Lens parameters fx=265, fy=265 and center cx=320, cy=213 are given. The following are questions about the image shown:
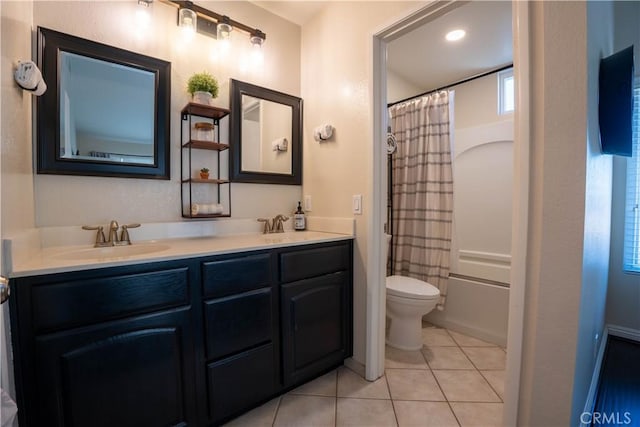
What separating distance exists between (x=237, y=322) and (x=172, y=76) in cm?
147

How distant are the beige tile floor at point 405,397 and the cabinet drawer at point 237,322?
1.30 ft

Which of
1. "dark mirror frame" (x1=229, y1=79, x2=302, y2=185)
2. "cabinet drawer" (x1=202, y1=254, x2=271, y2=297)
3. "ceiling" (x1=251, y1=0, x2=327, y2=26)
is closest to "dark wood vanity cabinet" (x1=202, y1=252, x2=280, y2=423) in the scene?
"cabinet drawer" (x1=202, y1=254, x2=271, y2=297)

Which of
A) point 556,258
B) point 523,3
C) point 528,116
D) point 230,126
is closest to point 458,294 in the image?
point 556,258

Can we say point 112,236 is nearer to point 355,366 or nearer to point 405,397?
point 355,366

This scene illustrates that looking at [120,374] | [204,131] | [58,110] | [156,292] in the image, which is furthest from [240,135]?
[120,374]

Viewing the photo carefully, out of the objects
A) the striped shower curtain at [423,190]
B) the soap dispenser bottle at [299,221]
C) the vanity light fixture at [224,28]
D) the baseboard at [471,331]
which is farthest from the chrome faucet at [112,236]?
the baseboard at [471,331]

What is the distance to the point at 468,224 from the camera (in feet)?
8.61

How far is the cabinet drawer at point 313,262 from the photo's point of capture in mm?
1424

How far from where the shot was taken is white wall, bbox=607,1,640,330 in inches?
80.9

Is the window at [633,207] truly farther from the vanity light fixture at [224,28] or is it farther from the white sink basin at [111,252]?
the white sink basin at [111,252]

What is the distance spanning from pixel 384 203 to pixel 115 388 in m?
1.51

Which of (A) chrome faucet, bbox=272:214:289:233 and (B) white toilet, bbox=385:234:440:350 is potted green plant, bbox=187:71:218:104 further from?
(B) white toilet, bbox=385:234:440:350

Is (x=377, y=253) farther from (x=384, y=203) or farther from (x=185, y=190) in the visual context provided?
(x=185, y=190)

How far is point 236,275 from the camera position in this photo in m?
1.24
